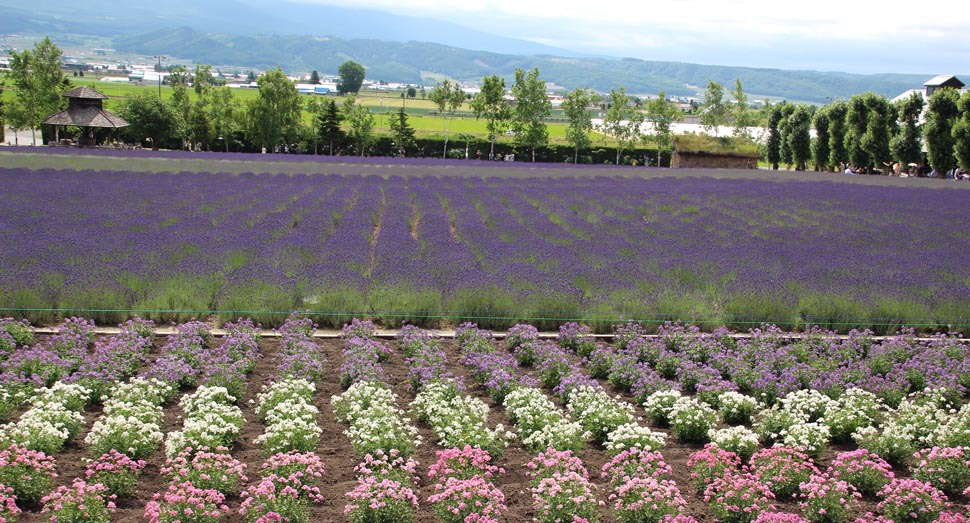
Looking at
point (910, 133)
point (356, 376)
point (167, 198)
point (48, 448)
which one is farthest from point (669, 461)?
point (910, 133)

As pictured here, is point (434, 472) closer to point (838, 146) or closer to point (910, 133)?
point (910, 133)

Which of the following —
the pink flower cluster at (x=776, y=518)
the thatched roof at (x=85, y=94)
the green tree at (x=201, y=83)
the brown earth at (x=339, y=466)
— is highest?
the green tree at (x=201, y=83)

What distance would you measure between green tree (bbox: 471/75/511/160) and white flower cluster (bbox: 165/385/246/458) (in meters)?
59.5

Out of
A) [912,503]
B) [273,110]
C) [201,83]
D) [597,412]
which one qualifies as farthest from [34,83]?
[912,503]

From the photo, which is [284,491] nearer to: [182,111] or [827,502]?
[827,502]

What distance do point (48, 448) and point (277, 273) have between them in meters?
6.62

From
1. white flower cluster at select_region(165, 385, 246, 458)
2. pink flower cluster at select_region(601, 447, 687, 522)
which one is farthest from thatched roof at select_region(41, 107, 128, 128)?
pink flower cluster at select_region(601, 447, 687, 522)

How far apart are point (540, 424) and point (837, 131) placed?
200 feet

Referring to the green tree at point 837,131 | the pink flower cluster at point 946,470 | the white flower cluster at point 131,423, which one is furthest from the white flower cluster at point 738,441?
the green tree at point 837,131

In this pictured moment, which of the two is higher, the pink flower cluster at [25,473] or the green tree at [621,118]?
the green tree at [621,118]

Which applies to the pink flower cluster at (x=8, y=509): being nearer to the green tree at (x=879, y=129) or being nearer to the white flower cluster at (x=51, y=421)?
the white flower cluster at (x=51, y=421)

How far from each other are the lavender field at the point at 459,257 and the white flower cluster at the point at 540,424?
3.89 metres

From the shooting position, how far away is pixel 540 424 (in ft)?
25.8

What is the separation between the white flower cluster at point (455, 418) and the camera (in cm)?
734
